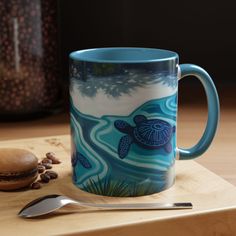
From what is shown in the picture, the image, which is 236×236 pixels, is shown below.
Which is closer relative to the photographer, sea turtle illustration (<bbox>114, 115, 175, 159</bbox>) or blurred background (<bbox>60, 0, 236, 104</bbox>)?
sea turtle illustration (<bbox>114, 115, 175, 159</bbox>)

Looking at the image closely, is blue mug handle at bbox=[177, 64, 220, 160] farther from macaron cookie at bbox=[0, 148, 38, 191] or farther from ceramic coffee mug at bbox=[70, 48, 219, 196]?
macaron cookie at bbox=[0, 148, 38, 191]

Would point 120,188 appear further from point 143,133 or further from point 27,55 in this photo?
point 27,55

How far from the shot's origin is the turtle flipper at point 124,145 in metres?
0.52

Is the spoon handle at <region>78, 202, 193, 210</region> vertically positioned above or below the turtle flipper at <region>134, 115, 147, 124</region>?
below

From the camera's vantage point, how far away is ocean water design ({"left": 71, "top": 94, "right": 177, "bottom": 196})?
52 centimetres

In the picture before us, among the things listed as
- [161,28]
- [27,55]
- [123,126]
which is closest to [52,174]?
[123,126]

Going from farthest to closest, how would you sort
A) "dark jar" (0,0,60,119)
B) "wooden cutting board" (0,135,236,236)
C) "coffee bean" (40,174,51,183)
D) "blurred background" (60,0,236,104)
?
"blurred background" (60,0,236,104) < "dark jar" (0,0,60,119) < "coffee bean" (40,174,51,183) < "wooden cutting board" (0,135,236,236)

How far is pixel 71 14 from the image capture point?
103 cm

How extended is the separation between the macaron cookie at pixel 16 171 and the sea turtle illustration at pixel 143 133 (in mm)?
97

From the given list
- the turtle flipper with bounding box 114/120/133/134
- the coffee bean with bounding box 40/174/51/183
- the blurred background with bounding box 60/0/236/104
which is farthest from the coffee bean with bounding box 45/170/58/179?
the blurred background with bounding box 60/0/236/104

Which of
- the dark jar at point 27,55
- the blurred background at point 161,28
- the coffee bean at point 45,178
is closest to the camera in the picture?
the coffee bean at point 45,178

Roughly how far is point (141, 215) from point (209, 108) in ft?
0.48

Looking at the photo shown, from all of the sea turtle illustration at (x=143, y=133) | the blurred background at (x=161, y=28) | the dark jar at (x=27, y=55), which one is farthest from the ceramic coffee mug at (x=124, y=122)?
the blurred background at (x=161, y=28)

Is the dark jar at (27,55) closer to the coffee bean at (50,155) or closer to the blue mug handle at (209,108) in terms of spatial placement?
the coffee bean at (50,155)
